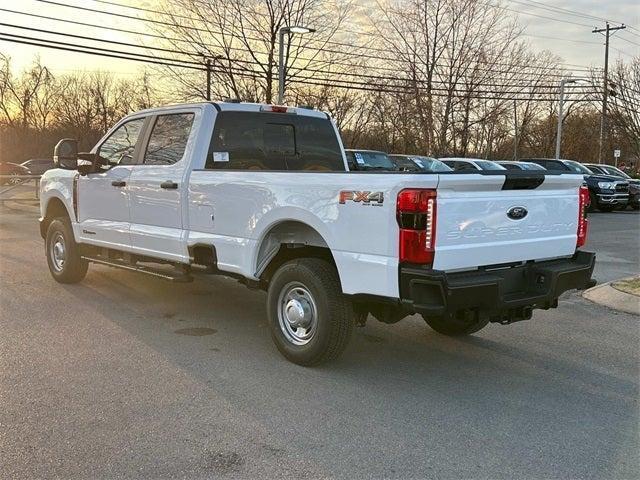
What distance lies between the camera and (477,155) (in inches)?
1699

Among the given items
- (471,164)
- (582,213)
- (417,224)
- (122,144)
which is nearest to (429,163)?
(471,164)

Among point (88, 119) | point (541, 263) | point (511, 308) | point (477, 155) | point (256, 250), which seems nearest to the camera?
point (511, 308)

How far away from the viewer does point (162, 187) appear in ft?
19.9

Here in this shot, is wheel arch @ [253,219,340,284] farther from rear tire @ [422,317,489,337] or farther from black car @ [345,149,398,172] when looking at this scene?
black car @ [345,149,398,172]

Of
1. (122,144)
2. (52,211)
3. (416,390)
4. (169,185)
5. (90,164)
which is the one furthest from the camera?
(52,211)

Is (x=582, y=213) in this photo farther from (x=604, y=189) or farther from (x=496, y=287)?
(x=604, y=189)

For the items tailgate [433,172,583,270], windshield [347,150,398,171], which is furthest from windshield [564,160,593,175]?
tailgate [433,172,583,270]

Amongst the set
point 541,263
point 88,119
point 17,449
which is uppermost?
point 88,119

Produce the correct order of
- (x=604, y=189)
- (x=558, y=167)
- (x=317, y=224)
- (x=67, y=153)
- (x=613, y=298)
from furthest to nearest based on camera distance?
1. (x=604, y=189)
2. (x=558, y=167)
3. (x=613, y=298)
4. (x=67, y=153)
5. (x=317, y=224)

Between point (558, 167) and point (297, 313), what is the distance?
19747 millimetres

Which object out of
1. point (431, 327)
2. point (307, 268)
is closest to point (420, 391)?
point (307, 268)

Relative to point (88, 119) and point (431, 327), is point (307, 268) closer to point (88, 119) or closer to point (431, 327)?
point (431, 327)

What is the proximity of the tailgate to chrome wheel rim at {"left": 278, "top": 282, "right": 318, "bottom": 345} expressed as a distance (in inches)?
48.7

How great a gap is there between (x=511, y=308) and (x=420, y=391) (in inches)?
35.0
